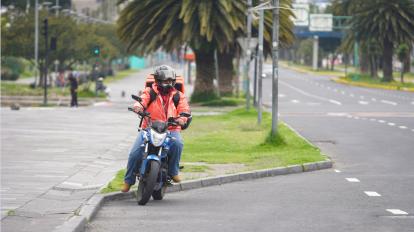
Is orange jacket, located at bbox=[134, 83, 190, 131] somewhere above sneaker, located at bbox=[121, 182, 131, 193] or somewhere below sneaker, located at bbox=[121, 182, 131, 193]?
above

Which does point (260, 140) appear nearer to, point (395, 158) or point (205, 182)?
point (395, 158)

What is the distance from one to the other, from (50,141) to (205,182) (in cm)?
1042

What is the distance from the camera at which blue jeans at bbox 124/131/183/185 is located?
14.5m

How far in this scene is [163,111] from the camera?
14.9m

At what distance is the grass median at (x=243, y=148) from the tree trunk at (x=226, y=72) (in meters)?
26.4

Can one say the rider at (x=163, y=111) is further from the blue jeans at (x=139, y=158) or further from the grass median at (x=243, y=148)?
the grass median at (x=243, y=148)

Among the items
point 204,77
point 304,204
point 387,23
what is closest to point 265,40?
point 204,77

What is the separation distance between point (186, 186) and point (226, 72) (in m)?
44.5

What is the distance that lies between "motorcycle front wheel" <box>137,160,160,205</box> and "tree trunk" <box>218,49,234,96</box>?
44.9 m

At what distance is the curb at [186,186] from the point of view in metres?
11.6

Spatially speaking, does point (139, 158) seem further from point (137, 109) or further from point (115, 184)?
point (115, 184)

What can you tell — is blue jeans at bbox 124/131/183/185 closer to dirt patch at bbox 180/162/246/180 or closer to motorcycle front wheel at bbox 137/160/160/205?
motorcycle front wheel at bbox 137/160/160/205

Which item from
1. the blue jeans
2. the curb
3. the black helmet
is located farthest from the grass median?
the black helmet

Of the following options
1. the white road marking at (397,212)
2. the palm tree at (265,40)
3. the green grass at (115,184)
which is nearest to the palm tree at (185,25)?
the palm tree at (265,40)
